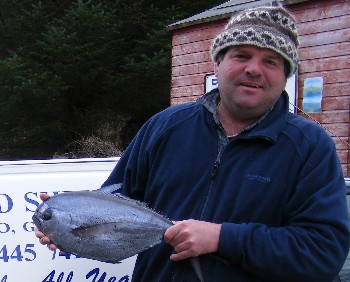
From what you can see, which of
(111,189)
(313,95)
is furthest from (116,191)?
(313,95)

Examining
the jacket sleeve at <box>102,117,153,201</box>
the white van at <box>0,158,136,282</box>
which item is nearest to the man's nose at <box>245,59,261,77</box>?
the jacket sleeve at <box>102,117,153,201</box>

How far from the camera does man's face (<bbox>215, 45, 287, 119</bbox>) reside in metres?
2.16

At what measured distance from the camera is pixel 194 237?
1.99 m

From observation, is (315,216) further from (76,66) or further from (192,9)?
(192,9)

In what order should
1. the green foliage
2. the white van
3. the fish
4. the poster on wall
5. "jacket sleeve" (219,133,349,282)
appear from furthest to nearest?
1. the green foliage
2. the poster on wall
3. the white van
4. the fish
5. "jacket sleeve" (219,133,349,282)

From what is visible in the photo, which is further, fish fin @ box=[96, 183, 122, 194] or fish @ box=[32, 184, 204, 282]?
fish fin @ box=[96, 183, 122, 194]

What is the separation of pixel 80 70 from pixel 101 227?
13.4 meters

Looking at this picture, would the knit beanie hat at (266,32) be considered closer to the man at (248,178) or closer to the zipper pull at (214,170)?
the man at (248,178)

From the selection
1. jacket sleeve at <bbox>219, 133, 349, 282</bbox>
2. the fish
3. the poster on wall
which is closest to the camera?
jacket sleeve at <bbox>219, 133, 349, 282</bbox>

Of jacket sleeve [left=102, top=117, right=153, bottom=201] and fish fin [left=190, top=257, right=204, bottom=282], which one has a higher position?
jacket sleeve [left=102, top=117, right=153, bottom=201]

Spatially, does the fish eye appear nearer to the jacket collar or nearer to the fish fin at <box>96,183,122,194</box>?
the fish fin at <box>96,183,122,194</box>

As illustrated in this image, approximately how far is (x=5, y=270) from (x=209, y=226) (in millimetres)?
1475

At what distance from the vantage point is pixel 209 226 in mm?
2010

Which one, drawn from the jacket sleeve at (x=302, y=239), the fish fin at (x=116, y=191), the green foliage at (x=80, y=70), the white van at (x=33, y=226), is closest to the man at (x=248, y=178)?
the jacket sleeve at (x=302, y=239)
